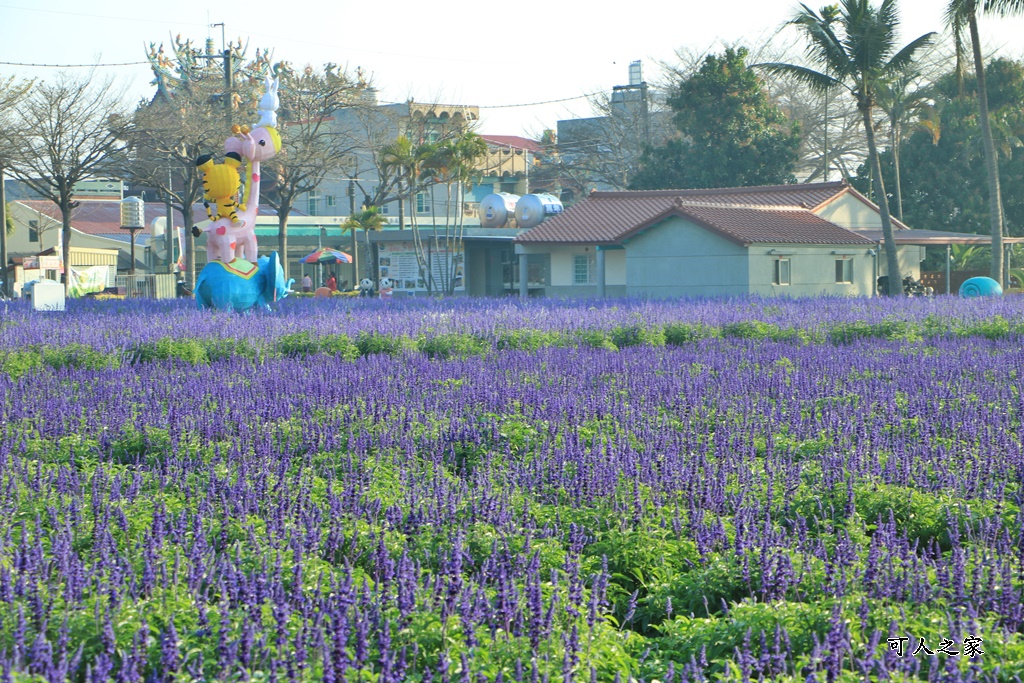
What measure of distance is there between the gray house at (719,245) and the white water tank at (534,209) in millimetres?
6591

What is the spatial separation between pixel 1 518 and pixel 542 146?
67.7 m

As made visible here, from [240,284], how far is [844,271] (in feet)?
65.8

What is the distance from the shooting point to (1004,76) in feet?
153

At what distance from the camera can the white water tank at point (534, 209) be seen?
45969 mm

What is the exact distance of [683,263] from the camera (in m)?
31.6

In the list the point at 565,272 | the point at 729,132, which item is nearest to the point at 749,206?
the point at 565,272

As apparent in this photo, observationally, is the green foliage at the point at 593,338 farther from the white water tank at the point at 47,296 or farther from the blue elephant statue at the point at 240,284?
the white water tank at the point at 47,296

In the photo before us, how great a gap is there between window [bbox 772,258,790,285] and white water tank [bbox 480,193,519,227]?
17999 mm

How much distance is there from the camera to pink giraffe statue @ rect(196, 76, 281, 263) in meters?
20.9

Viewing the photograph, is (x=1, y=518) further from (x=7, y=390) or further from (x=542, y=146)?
(x=542, y=146)

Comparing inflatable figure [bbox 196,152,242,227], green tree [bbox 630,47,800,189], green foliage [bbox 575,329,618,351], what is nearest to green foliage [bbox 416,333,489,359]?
green foliage [bbox 575,329,618,351]

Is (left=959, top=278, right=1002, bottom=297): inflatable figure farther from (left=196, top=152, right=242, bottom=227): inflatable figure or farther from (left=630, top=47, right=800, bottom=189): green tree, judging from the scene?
(left=196, top=152, right=242, bottom=227): inflatable figure

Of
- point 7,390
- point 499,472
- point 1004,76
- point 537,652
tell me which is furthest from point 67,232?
point 1004,76

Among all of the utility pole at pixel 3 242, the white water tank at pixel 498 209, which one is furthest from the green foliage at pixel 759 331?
the white water tank at pixel 498 209
